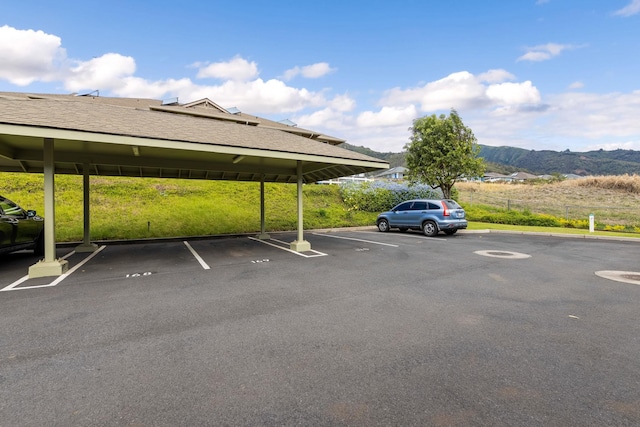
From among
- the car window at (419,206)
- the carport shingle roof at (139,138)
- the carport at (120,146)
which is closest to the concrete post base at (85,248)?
the carport at (120,146)

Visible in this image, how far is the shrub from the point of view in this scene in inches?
848

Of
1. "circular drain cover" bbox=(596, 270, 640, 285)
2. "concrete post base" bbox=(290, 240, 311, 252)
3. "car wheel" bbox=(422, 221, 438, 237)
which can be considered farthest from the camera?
"car wheel" bbox=(422, 221, 438, 237)

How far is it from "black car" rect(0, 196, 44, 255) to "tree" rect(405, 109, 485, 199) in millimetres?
18205

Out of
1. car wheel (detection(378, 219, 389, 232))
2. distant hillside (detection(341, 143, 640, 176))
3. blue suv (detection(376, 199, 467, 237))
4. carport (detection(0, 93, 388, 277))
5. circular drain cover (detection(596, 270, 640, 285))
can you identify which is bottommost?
circular drain cover (detection(596, 270, 640, 285))

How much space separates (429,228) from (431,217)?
51 centimetres

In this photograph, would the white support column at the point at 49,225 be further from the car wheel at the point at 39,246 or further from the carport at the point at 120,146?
the car wheel at the point at 39,246

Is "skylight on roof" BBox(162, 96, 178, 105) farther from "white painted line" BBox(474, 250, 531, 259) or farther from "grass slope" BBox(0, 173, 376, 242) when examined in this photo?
"white painted line" BBox(474, 250, 531, 259)

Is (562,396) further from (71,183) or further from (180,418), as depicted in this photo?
(71,183)

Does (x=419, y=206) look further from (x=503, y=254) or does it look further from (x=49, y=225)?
(x=49, y=225)

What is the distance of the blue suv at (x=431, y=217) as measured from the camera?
44.6 feet

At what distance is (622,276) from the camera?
6.72 m

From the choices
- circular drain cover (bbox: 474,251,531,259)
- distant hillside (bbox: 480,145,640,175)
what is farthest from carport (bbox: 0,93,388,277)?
distant hillside (bbox: 480,145,640,175)

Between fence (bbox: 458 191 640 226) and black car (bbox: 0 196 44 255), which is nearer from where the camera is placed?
black car (bbox: 0 196 44 255)

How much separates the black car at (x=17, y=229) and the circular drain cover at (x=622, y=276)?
1381 centimetres
